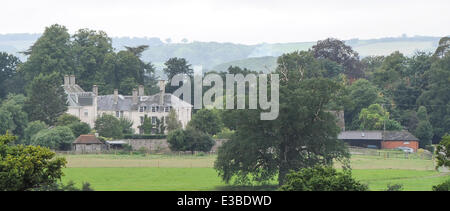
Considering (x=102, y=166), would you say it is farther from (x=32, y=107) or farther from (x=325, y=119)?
(x=32, y=107)

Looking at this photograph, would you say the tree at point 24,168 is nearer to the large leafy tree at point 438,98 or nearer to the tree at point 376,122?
the tree at point 376,122

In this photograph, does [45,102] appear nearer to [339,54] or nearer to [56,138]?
[56,138]

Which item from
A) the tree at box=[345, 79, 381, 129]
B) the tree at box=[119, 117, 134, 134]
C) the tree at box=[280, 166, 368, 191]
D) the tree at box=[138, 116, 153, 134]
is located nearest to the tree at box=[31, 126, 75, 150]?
the tree at box=[119, 117, 134, 134]

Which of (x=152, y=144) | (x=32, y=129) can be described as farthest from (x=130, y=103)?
(x=152, y=144)

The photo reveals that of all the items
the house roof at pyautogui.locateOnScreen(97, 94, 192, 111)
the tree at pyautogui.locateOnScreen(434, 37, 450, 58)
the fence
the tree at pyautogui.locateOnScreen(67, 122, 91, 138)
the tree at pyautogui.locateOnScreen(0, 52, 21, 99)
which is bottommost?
the fence

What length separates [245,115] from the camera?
5844 cm

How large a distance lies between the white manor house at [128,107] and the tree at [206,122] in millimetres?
9528

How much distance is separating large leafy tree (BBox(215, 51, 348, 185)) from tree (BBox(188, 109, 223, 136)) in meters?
34.3

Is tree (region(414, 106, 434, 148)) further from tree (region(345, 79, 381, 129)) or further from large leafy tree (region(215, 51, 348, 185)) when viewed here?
large leafy tree (region(215, 51, 348, 185))

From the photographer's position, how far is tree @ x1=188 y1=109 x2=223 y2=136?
308 ft

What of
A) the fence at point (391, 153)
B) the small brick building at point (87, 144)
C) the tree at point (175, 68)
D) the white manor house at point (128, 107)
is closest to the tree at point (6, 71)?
the white manor house at point (128, 107)

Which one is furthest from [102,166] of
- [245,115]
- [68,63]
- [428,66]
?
[428,66]

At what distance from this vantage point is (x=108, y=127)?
9331cm

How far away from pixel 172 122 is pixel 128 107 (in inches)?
377
